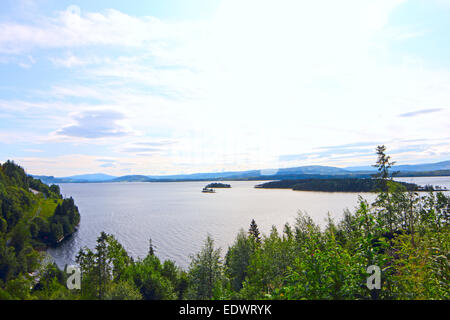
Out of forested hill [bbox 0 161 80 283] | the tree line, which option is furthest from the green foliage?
forested hill [bbox 0 161 80 283]

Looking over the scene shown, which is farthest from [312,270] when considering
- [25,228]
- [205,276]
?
[25,228]

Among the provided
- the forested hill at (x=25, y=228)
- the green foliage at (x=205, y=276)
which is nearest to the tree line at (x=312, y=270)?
the green foliage at (x=205, y=276)

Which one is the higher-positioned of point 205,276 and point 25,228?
point 205,276

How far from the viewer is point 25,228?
83188 millimetres

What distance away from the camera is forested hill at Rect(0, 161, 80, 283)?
185 feet

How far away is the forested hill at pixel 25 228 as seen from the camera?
56500mm

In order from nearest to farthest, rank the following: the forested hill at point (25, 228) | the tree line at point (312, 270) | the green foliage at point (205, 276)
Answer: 1. the tree line at point (312, 270)
2. the green foliage at point (205, 276)
3. the forested hill at point (25, 228)

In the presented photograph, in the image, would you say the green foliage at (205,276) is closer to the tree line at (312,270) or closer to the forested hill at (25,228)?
the tree line at (312,270)

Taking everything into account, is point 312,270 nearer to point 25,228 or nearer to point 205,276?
point 205,276

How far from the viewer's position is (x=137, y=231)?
91.3 meters

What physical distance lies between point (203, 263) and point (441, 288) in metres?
24.8

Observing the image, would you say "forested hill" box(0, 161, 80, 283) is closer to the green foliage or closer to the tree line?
the tree line

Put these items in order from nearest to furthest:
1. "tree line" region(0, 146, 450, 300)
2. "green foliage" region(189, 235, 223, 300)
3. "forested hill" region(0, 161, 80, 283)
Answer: "tree line" region(0, 146, 450, 300) → "green foliage" region(189, 235, 223, 300) → "forested hill" region(0, 161, 80, 283)
